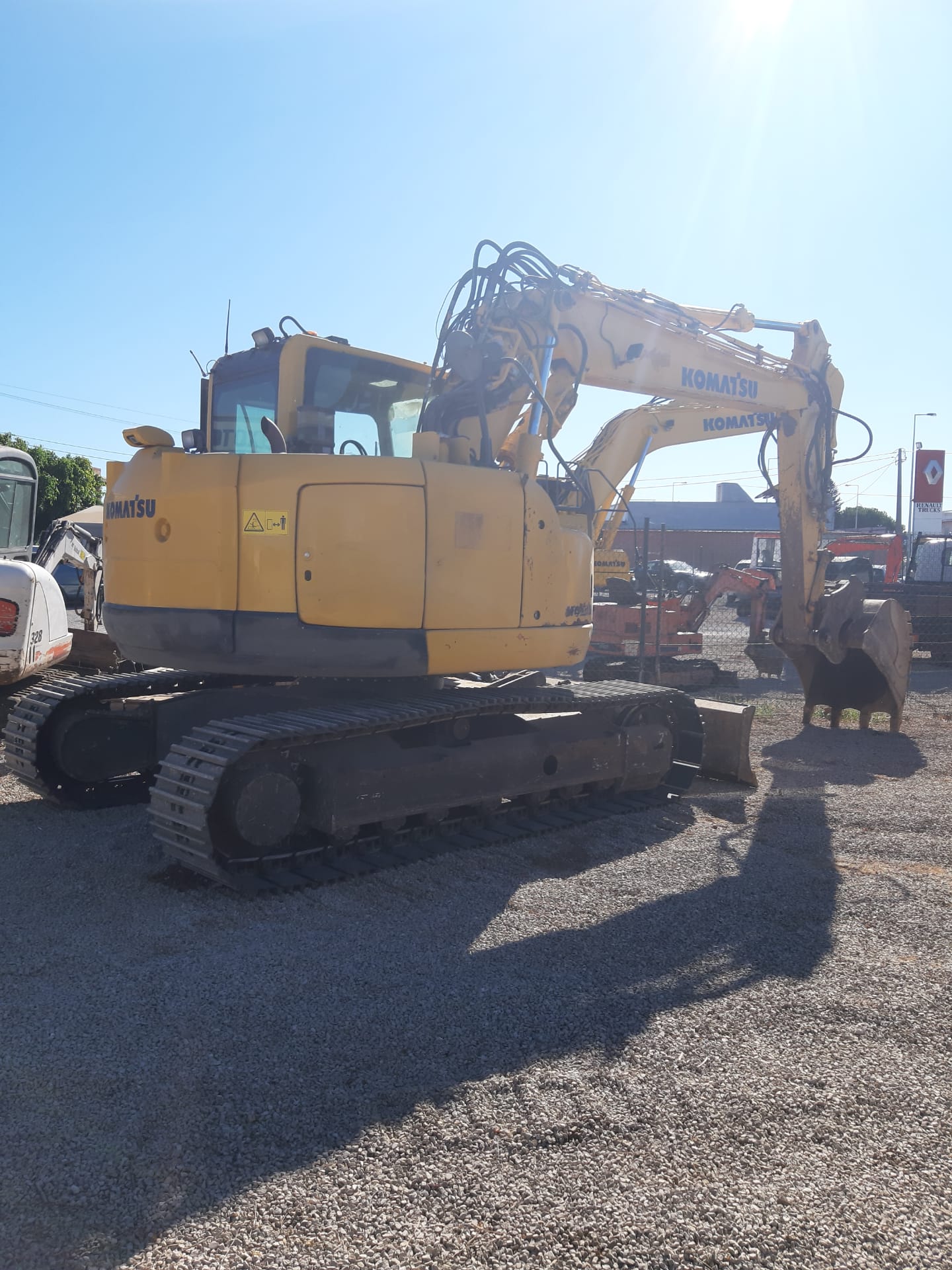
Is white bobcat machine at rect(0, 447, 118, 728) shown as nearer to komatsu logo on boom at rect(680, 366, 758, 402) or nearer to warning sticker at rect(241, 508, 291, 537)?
warning sticker at rect(241, 508, 291, 537)

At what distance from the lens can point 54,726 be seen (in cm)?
667

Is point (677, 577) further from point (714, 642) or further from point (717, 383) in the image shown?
point (717, 383)

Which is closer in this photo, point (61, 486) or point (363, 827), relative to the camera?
point (363, 827)

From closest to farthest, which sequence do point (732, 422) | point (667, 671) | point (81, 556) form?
point (81, 556)
point (732, 422)
point (667, 671)

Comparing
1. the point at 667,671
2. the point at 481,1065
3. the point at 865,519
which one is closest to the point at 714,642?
the point at 667,671

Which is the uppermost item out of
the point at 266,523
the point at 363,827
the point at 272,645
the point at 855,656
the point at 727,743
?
the point at 266,523

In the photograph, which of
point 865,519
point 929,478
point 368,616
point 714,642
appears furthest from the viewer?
point 865,519

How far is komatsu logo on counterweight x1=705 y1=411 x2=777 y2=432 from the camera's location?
1154 cm

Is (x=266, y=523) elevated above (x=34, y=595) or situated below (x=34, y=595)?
above

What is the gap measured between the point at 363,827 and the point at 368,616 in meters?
1.23

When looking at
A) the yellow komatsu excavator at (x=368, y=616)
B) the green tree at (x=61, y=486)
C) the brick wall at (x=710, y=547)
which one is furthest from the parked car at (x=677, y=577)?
the brick wall at (x=710, y=547)

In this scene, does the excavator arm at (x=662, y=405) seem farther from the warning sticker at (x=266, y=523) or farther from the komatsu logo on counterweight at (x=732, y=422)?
the warning sticker at (x=266, y=523)

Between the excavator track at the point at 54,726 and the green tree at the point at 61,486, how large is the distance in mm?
23938

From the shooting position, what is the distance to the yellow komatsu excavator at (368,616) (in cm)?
555
